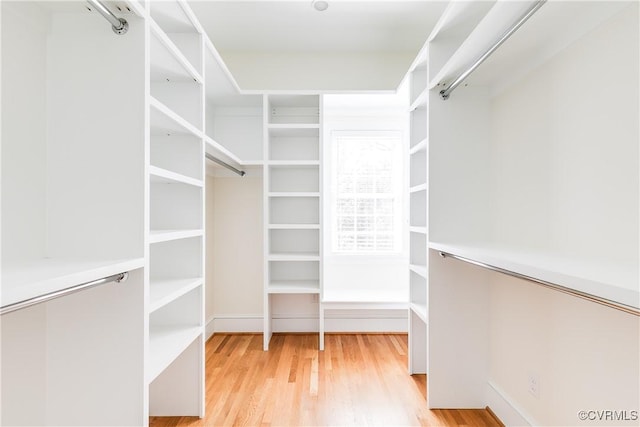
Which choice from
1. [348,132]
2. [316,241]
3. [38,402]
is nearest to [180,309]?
[38,402]

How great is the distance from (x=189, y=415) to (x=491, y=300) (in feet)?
6.10

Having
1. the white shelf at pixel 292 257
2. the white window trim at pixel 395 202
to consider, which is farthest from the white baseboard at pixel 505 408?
the white window trim at pixel 395 202

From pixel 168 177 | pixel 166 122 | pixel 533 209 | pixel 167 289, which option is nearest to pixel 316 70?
pixel 166 122

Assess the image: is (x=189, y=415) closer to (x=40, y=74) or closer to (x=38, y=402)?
(x=38, y=402)

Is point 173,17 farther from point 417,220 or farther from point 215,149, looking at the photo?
point 417,220

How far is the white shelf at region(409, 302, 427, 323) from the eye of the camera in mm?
2243

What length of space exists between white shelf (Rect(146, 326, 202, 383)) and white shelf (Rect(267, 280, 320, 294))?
1.15 meters

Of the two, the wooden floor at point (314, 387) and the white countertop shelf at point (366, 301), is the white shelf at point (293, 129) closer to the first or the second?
the white countertop shelf at point (366, 301)

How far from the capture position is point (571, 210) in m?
1.46

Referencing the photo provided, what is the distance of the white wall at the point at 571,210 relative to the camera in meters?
1.21

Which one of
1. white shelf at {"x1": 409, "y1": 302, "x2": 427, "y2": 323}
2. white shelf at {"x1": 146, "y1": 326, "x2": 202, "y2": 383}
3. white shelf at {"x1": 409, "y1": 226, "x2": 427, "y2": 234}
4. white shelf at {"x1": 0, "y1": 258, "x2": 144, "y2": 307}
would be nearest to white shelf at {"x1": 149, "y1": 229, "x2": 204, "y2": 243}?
white shelf at {"x1": 0, "y1": 258, "x2": 144, "y2": 307}

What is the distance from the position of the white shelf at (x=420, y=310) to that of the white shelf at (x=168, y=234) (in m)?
1.46

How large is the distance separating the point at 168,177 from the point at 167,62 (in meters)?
0.64

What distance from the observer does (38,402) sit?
1249 mm
